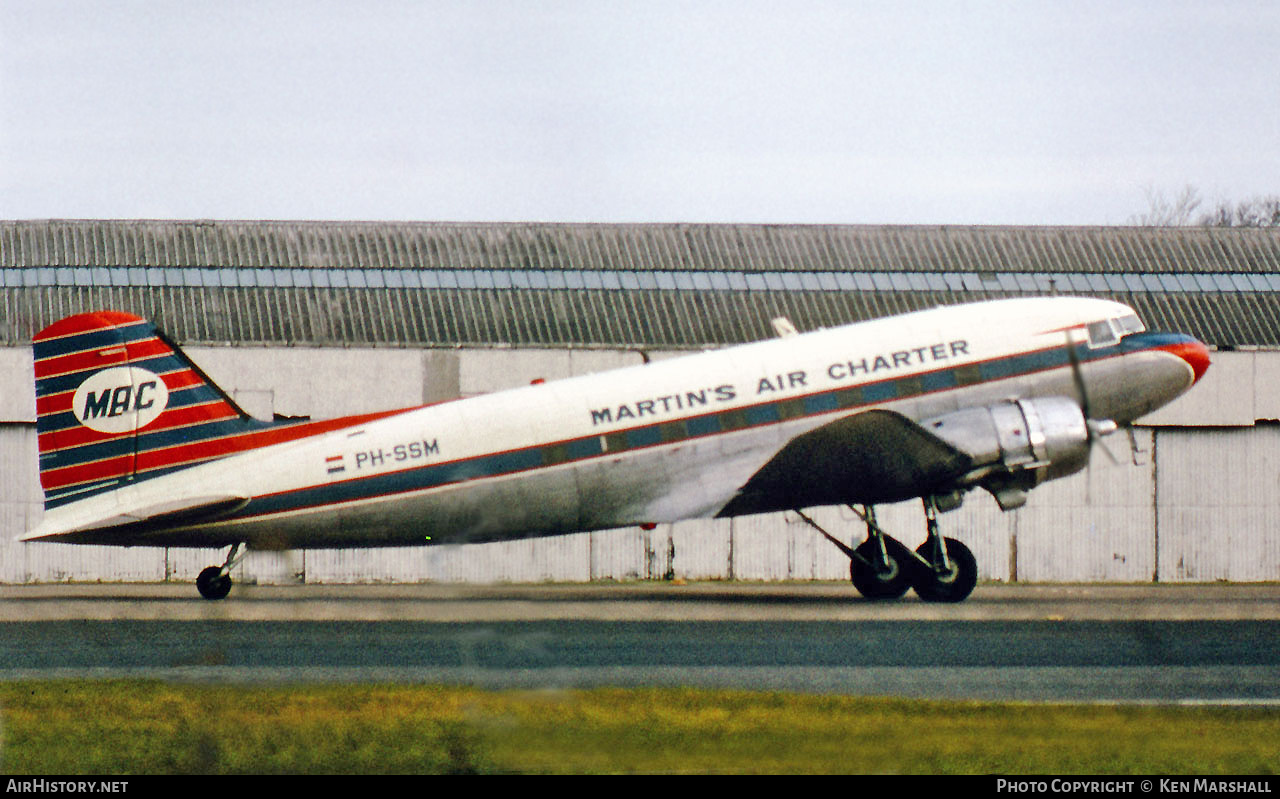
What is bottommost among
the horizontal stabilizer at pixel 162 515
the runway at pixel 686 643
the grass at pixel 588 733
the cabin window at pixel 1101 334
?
the runway at pixel 686 643

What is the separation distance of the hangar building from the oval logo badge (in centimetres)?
1207

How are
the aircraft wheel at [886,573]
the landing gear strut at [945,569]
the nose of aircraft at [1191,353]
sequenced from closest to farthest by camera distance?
the landing gear strut at [945,569]
the aircraft wheel at [886,573]
the nose of aircraft at [1191,353]

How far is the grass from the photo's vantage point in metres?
13.0

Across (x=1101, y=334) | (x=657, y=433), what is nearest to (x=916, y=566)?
(x=657, y=433)

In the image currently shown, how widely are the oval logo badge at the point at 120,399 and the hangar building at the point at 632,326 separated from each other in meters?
12.1

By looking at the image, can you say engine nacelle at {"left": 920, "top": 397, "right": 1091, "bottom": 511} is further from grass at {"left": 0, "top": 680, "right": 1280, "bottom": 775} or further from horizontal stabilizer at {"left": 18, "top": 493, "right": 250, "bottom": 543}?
horizontal stabilizer at {"left": 18, "top": 493, "right": 250, "bottom": 543}

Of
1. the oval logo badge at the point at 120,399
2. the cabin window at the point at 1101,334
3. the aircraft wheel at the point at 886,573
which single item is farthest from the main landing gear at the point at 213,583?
the cabin window at the point at 1101,334

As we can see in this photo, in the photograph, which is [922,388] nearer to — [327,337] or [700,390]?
[700,390]

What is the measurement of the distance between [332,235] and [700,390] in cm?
2195

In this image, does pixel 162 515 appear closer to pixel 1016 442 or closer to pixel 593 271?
pixel 1016 442

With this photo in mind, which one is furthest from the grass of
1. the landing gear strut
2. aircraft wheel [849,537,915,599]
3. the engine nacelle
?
aircraft wheel [849,537,915,599]

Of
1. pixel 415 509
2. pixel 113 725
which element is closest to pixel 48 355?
pixel 415 509

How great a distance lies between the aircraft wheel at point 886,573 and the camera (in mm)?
29547

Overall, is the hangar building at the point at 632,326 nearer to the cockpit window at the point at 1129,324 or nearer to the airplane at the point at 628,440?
the cockpit window at the point at 1129,324
